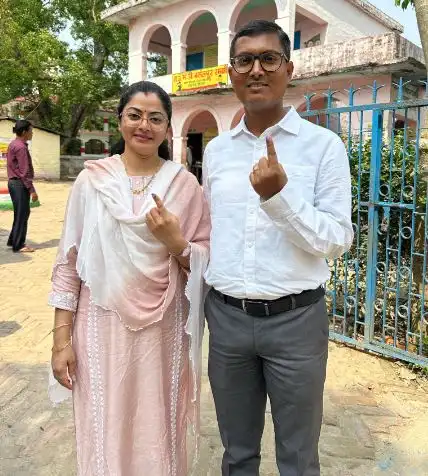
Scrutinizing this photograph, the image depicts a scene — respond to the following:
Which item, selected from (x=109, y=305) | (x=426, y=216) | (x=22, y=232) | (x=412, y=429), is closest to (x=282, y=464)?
(x=109, y=305)

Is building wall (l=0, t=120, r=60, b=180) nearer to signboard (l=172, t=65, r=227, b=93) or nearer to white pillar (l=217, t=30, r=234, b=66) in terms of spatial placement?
signboard (l=172, t=65, r=227, b=93)

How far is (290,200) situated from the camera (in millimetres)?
1414

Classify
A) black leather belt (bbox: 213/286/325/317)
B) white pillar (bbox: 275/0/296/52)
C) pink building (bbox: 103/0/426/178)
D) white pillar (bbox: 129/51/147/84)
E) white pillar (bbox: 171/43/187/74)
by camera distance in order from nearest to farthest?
black leather belt (bbox: 213/286/325/317), pink building (bbox: 103/0/426/178), white pillar (bbox: 275/0/296/52), white pillar (bbox: 171/43/187/74), white pillar (bbox: 129/51/147/84)

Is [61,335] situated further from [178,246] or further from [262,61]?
[262,61]

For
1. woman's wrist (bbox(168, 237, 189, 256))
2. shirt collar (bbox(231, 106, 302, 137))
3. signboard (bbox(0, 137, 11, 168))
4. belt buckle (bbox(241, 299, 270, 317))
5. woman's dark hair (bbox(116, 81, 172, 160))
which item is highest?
signboard (bbox(0, 137, 11, 168))

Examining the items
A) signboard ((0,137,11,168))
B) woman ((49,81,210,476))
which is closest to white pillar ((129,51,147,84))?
signboard ((0,137,11,168))

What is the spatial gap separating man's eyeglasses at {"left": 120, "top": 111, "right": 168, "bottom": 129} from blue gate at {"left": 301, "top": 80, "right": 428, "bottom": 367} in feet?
6.87

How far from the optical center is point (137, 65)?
15.3 metres

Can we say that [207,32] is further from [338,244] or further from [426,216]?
[338,244]

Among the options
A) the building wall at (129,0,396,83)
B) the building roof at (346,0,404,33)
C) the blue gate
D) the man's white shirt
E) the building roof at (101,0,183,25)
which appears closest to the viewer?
the man's white shirt

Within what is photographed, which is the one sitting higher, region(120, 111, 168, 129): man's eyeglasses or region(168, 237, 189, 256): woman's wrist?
region(120, 111, 168, 129): man's eyeglasses

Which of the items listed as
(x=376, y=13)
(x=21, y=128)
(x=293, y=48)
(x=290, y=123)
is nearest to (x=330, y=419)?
(x=290, y=123)

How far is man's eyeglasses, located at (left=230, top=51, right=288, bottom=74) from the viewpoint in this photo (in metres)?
1.58

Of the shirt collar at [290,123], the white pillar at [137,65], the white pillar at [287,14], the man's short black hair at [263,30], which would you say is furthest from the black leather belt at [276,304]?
the white pillar at [137,65]
